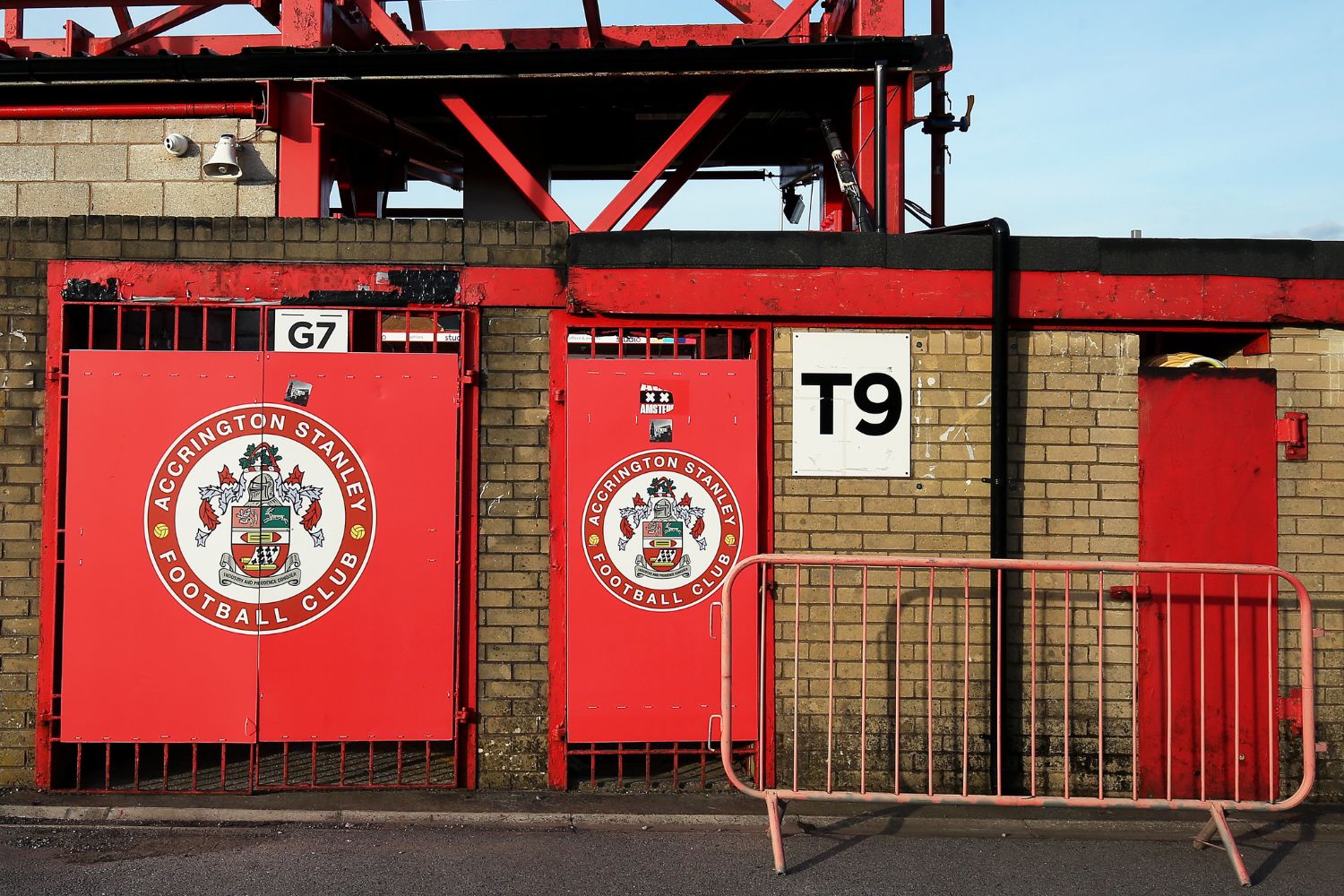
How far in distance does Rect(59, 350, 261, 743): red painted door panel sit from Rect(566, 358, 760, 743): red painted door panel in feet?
6.09

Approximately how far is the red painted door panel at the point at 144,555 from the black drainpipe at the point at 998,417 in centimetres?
416

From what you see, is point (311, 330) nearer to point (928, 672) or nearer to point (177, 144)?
point (177, 144)

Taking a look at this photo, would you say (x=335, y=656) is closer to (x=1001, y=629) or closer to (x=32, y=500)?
(x=32, y=500)

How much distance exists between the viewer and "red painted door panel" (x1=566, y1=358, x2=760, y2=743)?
6156mm

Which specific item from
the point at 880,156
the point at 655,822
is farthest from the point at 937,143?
the point at 655,822

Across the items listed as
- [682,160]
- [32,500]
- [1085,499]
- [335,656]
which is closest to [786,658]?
[1085,499]

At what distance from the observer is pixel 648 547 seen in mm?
6180

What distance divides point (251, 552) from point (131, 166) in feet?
10.1

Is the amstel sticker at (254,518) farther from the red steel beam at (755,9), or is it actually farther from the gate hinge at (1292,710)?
the gate hinge at (1292,710)

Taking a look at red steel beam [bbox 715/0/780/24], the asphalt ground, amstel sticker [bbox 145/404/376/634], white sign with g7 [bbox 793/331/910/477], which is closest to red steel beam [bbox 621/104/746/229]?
red steel beam [bbox 715/0/780/24]

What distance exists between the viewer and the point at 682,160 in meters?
10.4

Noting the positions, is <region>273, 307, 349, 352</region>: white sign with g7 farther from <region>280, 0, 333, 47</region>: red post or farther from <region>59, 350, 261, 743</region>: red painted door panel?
<region>280, 0, 333, 47</region>: red post

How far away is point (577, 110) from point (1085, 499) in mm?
5937

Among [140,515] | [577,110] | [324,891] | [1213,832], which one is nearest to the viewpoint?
[324,891]
